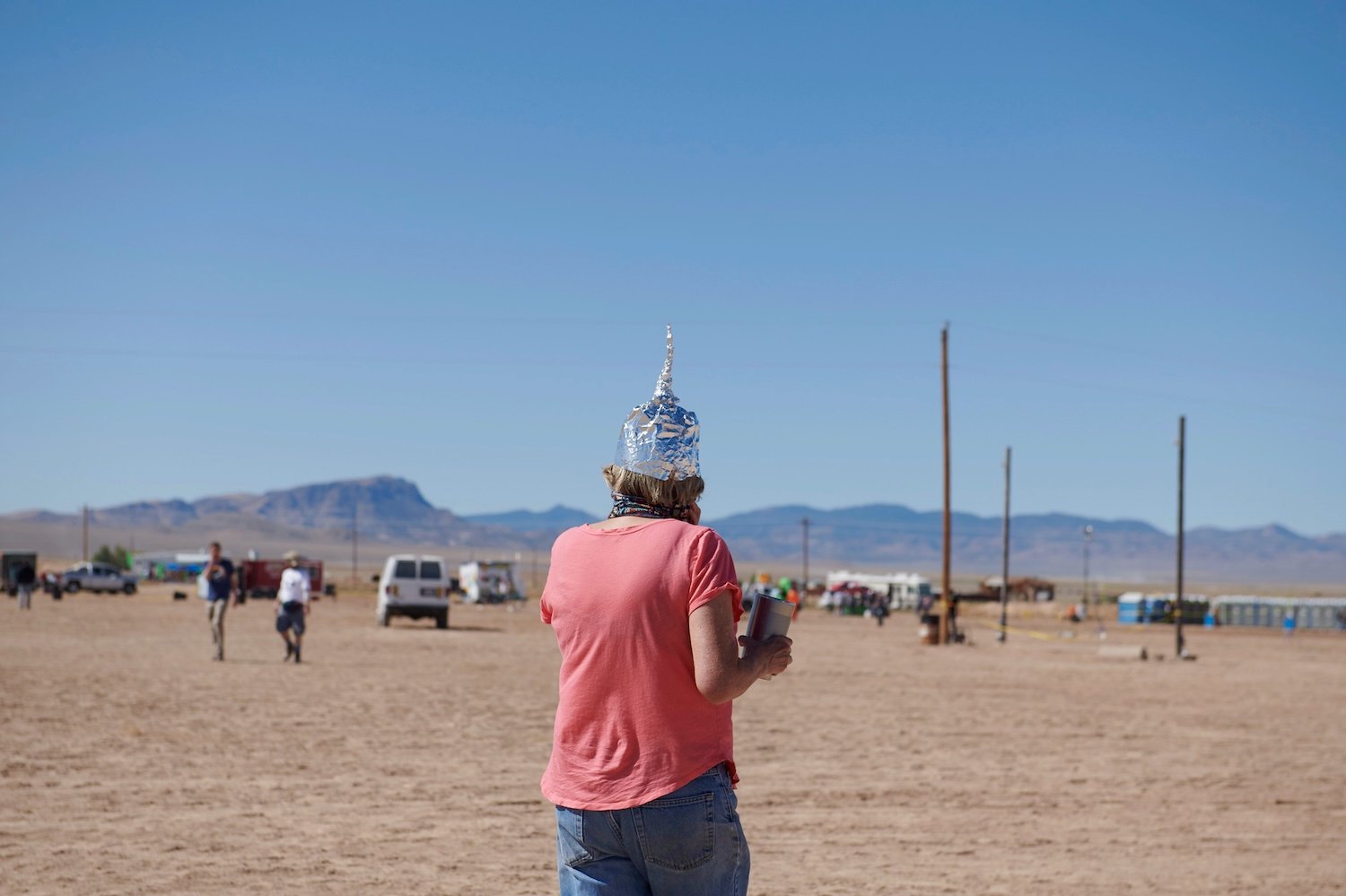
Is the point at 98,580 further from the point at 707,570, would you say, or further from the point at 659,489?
the point at 707,570

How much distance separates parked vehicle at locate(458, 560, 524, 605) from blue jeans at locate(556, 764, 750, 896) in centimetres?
6819

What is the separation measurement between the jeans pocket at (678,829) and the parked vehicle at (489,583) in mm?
68300

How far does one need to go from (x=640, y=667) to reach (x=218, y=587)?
20.1 m

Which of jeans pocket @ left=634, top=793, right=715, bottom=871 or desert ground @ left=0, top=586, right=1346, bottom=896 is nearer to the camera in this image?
jeans pocket @ left=634, top=793, right=715, bottom=871

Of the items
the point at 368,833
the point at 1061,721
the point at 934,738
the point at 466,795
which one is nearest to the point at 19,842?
the point at 368,833

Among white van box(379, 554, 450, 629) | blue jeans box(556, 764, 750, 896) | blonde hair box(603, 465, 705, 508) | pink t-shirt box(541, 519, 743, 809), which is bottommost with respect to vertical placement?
white van box(379, 554, 450, 629)

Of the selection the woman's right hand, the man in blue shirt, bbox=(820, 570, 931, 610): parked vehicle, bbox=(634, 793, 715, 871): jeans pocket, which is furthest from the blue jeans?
bbox=(820, 570, 931, 610): parked vehicle

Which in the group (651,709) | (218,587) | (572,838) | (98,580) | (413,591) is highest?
(651,709)

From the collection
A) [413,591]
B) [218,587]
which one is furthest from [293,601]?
[413,591]

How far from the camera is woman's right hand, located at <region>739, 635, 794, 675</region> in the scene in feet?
11.4

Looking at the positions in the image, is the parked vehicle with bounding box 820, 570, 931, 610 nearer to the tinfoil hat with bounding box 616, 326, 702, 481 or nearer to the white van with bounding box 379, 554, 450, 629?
the white van with bounding box 379, 554, 450, 629

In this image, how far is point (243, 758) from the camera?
1173 cm

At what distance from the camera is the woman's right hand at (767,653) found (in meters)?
3.47

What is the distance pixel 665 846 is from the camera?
3.37 meters
